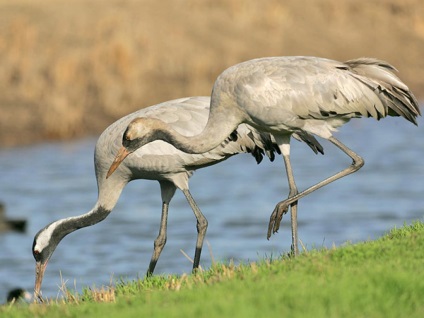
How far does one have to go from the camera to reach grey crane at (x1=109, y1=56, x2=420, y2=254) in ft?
28.1

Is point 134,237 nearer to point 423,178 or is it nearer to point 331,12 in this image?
point 423,178

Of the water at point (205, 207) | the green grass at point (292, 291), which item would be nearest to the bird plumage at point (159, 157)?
the green grass at point (292, 291)

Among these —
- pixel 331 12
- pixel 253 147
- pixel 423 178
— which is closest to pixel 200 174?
pixel 423 178

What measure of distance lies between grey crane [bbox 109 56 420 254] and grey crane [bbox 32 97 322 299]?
2.20 feet

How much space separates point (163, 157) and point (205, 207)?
10.2 m

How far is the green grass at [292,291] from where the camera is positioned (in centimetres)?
600

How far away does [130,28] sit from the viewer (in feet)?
84.4

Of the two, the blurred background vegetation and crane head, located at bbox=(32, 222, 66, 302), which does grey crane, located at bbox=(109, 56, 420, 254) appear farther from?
the blurred background vegetation

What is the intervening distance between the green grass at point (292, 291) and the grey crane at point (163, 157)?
6.35ft

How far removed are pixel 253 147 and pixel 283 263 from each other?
2.73m

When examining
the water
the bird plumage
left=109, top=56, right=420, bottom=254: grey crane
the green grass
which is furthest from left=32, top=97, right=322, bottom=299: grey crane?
the water

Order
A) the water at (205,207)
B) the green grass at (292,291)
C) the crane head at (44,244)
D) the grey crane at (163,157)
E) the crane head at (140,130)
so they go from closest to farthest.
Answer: the green grass at (292,291)
the crane head at (140,130)
the grey crane at (163,157)
the crane head at (44,244)
the water at (205,207)

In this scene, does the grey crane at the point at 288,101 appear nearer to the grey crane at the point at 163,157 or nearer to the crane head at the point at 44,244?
the grey crane at the point at 163,157

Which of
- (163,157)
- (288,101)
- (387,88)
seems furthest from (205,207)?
(288,101)
